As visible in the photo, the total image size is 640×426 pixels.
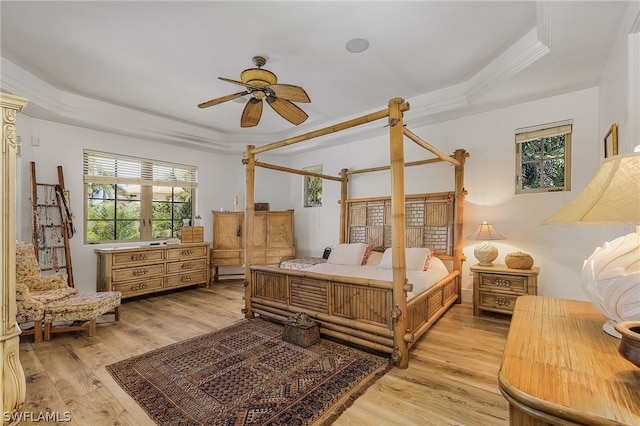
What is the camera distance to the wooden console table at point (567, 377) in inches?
29.0

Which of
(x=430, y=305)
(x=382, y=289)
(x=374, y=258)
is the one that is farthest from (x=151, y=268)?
(x=430, y=305)

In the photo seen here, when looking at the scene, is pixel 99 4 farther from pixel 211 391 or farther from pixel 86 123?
pixel 211 391

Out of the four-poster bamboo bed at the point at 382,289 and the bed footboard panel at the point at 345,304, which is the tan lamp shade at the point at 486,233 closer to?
the four-poster bamboo bed at the point at 382,289

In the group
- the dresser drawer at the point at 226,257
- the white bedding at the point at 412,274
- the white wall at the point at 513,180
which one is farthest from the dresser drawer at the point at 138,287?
the white wall at the point at 513,180

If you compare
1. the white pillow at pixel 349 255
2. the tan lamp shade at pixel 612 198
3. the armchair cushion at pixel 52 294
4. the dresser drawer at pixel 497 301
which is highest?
the tan lamp shade at pixel 612 198

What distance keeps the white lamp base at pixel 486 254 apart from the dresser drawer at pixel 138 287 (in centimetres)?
504

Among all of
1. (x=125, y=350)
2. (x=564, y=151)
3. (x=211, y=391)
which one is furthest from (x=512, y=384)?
(x=564, y=151)

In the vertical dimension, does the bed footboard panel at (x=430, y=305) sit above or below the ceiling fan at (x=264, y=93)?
below

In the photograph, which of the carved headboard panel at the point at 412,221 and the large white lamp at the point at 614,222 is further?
the carved headboard panel at the point at 412,221

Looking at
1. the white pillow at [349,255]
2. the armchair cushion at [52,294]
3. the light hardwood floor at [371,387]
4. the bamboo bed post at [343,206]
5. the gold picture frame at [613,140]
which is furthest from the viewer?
the bamboo bed post at [343,206]

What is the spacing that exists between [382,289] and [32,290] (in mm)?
4154

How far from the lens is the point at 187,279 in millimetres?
5398

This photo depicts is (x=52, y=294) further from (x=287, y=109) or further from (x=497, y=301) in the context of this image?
(x=497, y=301)

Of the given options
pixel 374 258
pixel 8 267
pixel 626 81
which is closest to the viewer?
pixel 8 267
